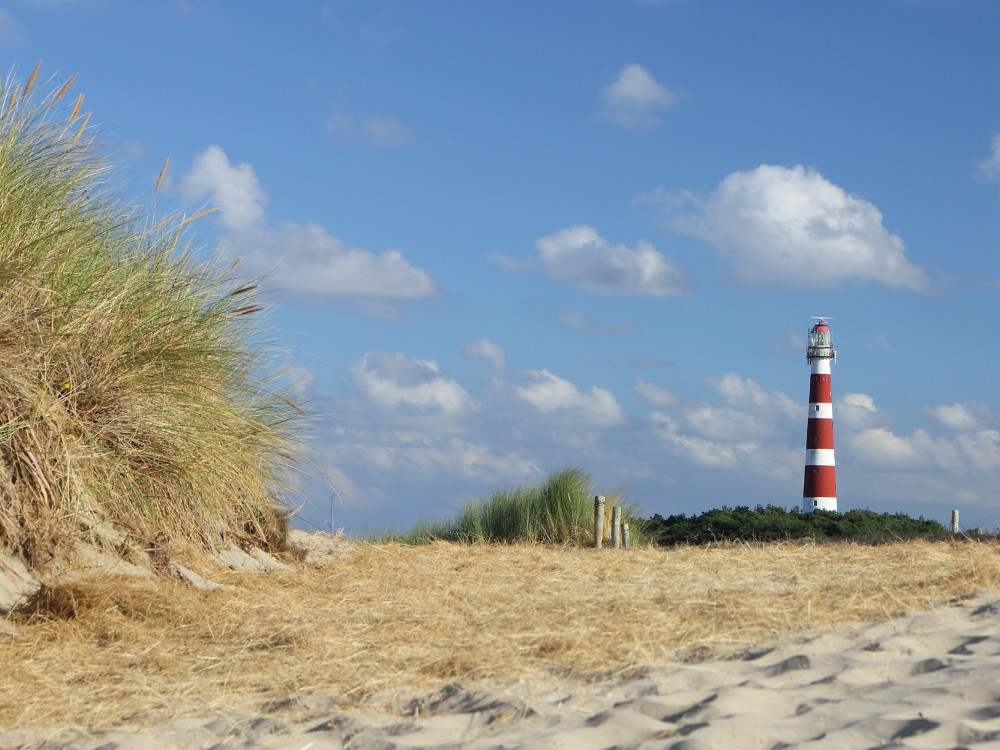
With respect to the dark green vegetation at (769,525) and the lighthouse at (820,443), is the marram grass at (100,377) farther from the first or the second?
the lighthouse at (820,443)

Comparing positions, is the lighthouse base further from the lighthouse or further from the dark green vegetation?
the dark green vegetation

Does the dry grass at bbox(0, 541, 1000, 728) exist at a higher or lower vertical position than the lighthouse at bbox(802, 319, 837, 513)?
lower

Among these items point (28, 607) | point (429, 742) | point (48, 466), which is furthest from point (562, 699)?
point (48, 466)

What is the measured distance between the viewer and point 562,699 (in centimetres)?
283

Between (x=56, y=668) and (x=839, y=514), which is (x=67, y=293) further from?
(x=839, y=514)

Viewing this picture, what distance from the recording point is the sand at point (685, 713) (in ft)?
7.95

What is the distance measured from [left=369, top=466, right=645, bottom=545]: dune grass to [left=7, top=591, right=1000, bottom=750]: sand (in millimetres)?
6938

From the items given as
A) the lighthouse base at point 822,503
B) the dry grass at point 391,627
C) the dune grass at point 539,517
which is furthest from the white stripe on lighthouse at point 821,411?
the dry grass at point 391,627

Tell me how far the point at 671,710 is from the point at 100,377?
3.88 m

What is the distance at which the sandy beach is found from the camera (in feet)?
7.98

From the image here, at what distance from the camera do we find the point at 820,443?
75.3ft

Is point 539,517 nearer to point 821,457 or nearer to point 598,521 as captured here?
point 598,521

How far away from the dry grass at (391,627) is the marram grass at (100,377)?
0.57 meters

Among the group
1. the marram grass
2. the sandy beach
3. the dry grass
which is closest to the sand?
the sandy beach
